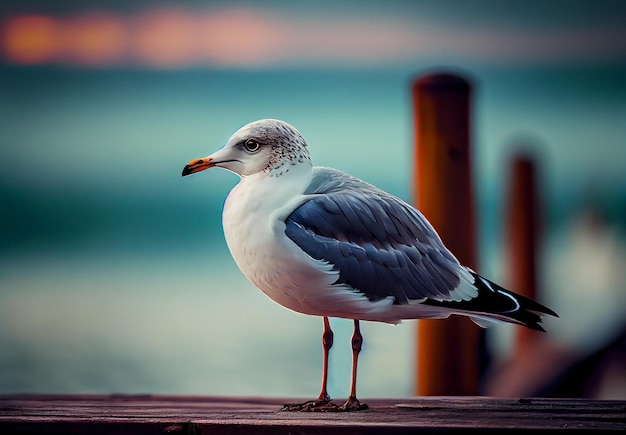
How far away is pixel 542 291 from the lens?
540 cm

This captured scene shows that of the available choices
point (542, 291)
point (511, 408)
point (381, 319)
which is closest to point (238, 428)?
point (381, 319)

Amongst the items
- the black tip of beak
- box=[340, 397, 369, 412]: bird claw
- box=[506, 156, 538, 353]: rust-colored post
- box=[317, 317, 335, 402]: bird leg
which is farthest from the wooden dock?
box=[506, 156, 538, 353]: rust-colored post

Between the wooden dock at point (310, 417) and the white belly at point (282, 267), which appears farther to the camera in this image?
the white belly at point (282, 267)

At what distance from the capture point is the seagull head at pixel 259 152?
2434 mm

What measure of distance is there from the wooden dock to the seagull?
16cm

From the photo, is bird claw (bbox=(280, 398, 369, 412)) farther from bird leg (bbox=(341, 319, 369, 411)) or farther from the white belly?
the white belly

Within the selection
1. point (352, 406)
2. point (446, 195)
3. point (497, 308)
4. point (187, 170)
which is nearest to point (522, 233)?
point (446, 195)

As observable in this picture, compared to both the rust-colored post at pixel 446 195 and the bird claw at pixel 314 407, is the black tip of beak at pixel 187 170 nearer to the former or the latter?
the bird claw at pixel 314 407

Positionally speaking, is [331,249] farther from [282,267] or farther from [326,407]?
[326,407]

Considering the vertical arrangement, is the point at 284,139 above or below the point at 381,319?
above

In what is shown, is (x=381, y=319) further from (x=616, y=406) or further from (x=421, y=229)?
(x=616, y=406)

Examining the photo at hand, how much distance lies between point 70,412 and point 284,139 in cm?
84

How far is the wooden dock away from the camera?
6.95 feet

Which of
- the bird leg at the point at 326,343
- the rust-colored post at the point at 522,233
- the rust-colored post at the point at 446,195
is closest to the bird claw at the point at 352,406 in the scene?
the bird leg at the point at 326,343
